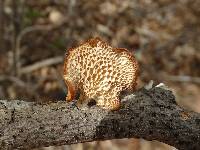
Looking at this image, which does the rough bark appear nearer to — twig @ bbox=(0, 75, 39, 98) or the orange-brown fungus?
the orange-brown fungus

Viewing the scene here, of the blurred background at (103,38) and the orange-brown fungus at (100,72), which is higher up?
the blurred background at (103,38)

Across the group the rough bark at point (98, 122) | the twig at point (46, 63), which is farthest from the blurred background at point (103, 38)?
the rough bark at point (98, 122)

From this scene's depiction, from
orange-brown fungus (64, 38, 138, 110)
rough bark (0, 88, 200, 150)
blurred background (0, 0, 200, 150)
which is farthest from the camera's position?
blurred background (0, 0, 200, 150)

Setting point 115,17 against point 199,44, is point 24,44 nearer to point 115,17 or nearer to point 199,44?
point 115,17

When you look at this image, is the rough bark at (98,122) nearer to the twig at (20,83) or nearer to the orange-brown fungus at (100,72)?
the orange-brown fungus at (100,72)

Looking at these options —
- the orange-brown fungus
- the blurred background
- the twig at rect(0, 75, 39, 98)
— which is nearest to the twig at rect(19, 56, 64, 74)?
the blurred background

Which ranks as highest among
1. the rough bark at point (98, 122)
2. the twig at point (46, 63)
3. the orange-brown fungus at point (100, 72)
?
the twig at point (46, 63)
